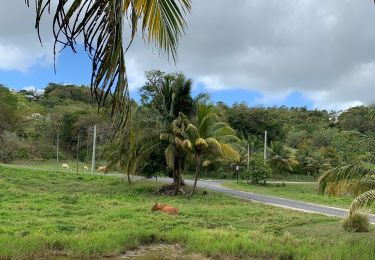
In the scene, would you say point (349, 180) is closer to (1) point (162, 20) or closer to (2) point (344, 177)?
(2) point (344, 177)

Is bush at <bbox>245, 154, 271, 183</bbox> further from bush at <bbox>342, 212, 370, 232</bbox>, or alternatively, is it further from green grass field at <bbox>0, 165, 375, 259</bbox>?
bush at <bbox>342, 212, 370, 232</bbox>

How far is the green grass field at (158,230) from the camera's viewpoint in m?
12.4

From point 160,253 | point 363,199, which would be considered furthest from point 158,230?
point 363,199

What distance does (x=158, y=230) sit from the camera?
51.0 feet

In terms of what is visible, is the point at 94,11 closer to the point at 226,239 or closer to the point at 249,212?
the point at 226,239

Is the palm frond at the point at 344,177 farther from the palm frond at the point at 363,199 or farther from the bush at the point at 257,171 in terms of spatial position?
Answer: the bush at the point at 257,171

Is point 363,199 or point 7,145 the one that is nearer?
point 363,199

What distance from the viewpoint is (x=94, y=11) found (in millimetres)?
2293

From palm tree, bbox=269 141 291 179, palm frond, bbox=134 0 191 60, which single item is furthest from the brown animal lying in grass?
palm tree, bbox=269 141 291 179

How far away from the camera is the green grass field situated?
40.8 ft

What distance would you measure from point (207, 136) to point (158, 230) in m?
10.3

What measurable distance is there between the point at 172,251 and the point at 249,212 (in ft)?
24.0

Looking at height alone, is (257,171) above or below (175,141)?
below

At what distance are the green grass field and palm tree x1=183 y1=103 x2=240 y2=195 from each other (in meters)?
2.47
